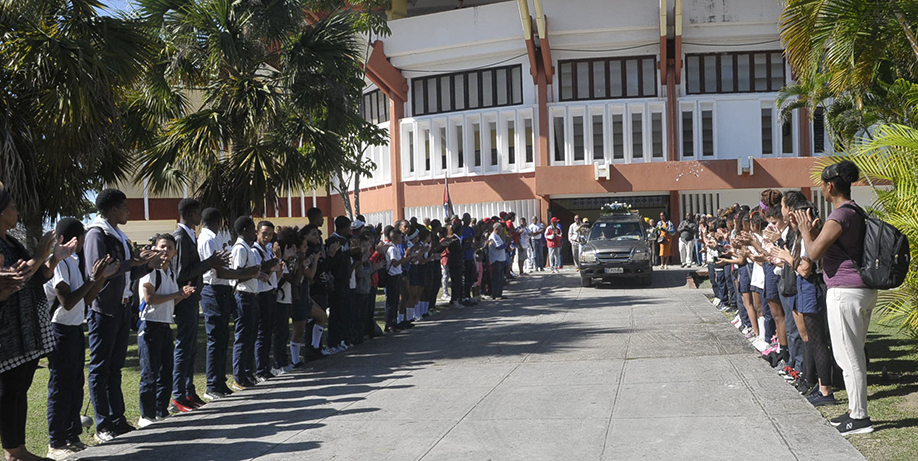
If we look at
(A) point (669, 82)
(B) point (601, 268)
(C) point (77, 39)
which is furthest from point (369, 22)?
(A) point (669, 82)

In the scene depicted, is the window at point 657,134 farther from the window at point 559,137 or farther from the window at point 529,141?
the window at point 529,141

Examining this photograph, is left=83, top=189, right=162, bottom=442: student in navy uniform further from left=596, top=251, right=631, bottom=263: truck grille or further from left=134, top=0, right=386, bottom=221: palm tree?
left=596, top=251, right=631, bottom=263: truck grille

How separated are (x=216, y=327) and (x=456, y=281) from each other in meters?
10.3

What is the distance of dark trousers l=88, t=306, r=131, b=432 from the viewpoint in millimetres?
7965

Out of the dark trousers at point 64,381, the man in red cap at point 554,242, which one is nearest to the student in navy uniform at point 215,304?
the dark trousers at point 64,381

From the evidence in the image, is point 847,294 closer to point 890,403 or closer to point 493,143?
point 890,403

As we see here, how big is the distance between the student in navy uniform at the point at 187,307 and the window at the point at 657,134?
29.4 meters

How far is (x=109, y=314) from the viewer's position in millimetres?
7969

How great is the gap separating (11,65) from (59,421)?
20.8 ft

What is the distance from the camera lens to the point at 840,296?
22.6ft

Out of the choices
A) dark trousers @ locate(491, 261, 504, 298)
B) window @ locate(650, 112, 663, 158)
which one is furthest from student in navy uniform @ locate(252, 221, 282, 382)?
window @ locate(650, 112, 663, 158)

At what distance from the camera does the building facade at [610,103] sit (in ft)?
115

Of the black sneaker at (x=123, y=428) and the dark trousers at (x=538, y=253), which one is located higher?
the dark trousers at (x=538, y=253)

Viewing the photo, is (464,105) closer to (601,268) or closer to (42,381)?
(601,268)
